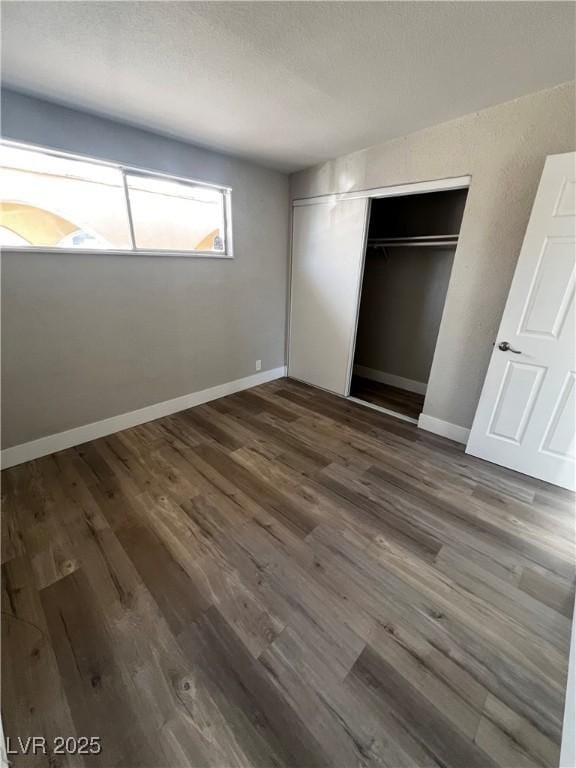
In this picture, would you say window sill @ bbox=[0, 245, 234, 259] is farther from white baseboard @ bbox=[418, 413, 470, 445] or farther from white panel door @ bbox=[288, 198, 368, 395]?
white baseboard @ bbox=[418, 413, 470, 445]

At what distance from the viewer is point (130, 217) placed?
2.38 m

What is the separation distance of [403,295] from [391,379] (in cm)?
114

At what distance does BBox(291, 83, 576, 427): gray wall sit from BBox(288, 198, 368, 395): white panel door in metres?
0.37

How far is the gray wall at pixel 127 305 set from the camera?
80.0 inches

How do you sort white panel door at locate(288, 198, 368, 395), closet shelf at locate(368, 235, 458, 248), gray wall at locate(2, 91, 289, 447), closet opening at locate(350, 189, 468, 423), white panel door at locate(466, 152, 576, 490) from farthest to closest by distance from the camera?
closet opening at locate(350, 189, 468, 423) → white panel door at locate(288, 198, 368, 395) → closet shelf at locate(368, 235, 458, 248) → gray wall at locate(2, 91, 289, 447) → white panel door at locate(466, 152, 576, 490)

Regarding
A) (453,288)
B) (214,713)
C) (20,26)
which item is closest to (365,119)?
(453,288)

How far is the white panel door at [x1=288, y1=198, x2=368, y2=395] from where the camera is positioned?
3043 millimetres

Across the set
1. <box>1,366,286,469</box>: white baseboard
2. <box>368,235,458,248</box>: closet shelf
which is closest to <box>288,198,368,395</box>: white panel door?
<box>368,235,458,248</box>: closet shelf

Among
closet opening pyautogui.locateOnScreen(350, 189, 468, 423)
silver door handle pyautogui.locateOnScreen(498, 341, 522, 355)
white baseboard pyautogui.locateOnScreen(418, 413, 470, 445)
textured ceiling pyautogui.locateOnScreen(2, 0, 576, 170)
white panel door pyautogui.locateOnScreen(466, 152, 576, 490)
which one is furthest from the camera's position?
closet opening pyautogui.locateOnScreen(350, 189, 468, 423)

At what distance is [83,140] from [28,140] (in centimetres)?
33

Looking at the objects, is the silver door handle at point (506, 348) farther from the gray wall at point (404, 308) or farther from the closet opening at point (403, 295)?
the gray wall at point (404, 308)

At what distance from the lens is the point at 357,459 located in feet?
7.87

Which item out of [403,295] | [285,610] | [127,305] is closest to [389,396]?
[403,295]

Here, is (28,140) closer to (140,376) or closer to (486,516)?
(140,376)
